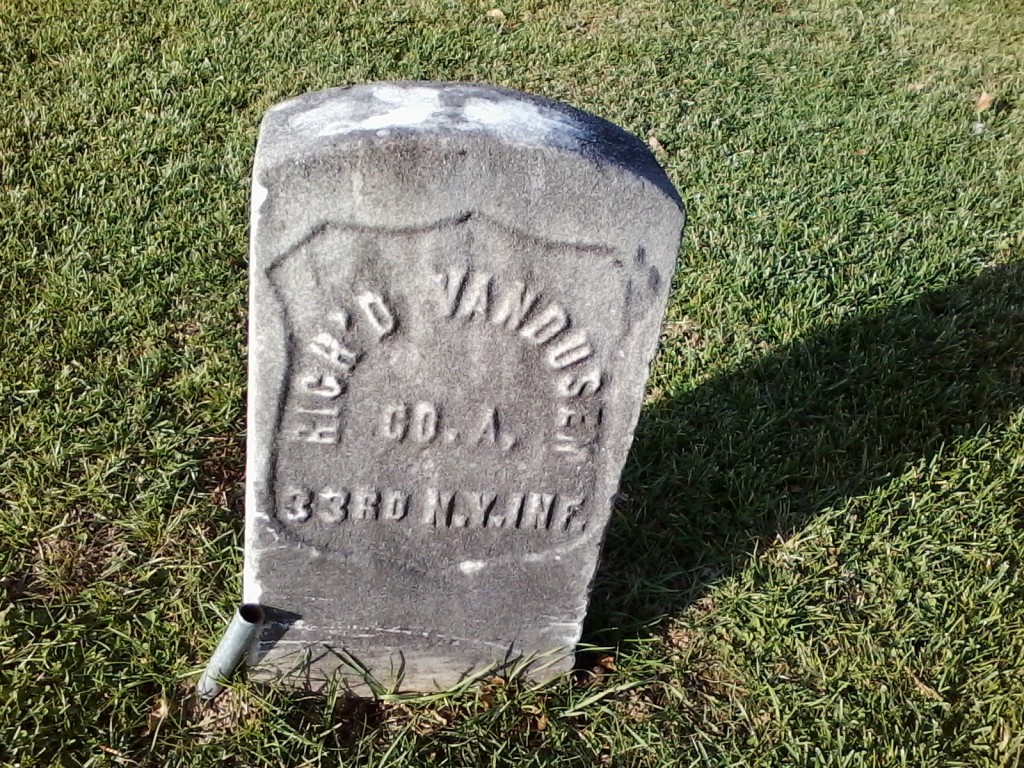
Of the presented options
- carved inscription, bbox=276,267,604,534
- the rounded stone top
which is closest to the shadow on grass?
carved inscription, bbox=276,267,604,534

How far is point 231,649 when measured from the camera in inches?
77.9

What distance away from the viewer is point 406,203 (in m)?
1.45

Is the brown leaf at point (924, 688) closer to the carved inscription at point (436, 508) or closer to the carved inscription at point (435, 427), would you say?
the carved inscription at point (436, 508)

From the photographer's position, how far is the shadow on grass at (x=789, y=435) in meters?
2.57

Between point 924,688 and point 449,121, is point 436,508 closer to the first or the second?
point 449,121

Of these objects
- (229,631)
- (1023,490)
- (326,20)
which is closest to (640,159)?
(229,631)

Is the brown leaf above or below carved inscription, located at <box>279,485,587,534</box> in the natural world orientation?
below

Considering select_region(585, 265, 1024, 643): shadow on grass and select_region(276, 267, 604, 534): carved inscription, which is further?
select_region(585, 265, 1024, 643): shadow on grass

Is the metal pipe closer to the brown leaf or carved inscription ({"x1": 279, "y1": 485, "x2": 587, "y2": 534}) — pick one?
carved inscription ({"x1": 279, "y1": 485, "x2": 587, "y2": 534})

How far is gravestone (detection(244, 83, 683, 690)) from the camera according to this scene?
145 centimetres

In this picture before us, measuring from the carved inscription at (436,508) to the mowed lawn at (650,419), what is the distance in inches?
21.0

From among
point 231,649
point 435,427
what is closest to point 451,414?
point 435,427

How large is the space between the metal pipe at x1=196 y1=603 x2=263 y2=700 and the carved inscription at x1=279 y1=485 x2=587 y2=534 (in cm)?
25

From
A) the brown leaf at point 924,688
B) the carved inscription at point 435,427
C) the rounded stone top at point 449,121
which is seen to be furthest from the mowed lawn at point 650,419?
the rounded stone top at point 449,121
